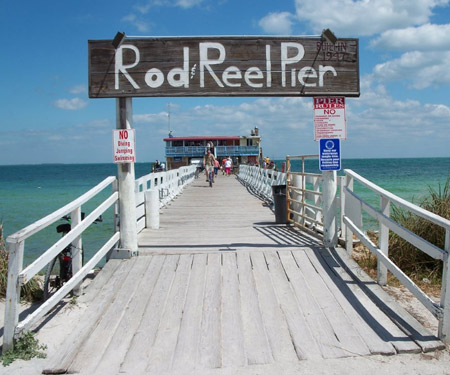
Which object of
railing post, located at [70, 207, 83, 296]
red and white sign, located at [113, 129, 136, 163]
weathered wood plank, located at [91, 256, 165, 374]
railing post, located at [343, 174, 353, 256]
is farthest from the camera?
railing post, located at [343, 174, 353, 256]

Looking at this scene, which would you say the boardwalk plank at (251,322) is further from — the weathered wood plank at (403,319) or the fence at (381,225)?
the fence at (381,225)

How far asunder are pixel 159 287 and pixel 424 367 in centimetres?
308

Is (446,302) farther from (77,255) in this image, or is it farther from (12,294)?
(77,255)

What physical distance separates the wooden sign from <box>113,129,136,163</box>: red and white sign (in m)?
0.56

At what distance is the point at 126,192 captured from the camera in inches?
265

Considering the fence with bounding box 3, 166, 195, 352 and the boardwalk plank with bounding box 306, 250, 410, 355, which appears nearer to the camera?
the fence with bounding box 3, 166, 195, 352

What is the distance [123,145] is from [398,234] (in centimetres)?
392

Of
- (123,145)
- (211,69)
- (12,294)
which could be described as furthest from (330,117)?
(12,294)

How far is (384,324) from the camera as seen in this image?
177 inches

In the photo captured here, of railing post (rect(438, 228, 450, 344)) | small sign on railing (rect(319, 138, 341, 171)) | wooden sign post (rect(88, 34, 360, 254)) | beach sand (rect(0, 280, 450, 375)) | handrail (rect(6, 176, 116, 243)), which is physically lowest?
beach sand (rect(0, 280, 450, 375))

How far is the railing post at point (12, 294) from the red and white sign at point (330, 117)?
14.7 feet

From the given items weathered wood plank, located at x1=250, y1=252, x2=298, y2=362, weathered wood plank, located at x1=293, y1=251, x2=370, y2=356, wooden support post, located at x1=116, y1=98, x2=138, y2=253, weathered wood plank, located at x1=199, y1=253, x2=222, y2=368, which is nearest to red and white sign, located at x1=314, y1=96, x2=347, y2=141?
weathered wood plank, located at x1=293, y1=251, x2=370, y2=356

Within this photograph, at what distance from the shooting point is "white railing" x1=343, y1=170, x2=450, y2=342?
161 inches

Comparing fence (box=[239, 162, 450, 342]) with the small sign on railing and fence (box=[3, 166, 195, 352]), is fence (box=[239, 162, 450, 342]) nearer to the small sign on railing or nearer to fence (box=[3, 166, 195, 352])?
the small sign on railing
